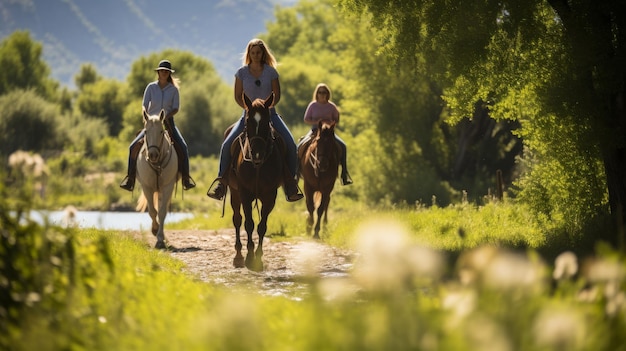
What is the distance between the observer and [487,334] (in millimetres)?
3258

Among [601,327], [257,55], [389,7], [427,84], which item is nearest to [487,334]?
[601,327]

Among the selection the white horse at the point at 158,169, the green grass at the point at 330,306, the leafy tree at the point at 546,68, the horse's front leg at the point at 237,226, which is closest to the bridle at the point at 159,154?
the white horse at the point at 158,169

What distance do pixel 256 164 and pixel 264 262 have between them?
1.91 m

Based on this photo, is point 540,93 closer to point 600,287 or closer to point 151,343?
point 600,287

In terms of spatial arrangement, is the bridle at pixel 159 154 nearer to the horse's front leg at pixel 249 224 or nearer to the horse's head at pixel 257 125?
the horse's front leg at pixel 249 224

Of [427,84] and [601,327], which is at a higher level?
[427,84]

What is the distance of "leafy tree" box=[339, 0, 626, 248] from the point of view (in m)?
12.2

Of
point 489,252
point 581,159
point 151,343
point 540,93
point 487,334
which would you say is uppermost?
point 540,93

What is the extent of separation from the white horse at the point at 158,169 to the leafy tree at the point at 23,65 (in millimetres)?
65204

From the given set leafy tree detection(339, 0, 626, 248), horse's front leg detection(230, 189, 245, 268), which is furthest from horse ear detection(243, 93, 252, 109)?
leafy tree detection(339, 0, 626, 248)

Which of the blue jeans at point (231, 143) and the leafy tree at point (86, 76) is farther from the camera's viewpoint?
the leafy tree at point (86, 76)

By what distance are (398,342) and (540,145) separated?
35.6 feet

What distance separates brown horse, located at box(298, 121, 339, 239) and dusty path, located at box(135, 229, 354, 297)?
33.4 inches

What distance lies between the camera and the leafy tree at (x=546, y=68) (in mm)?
12164
